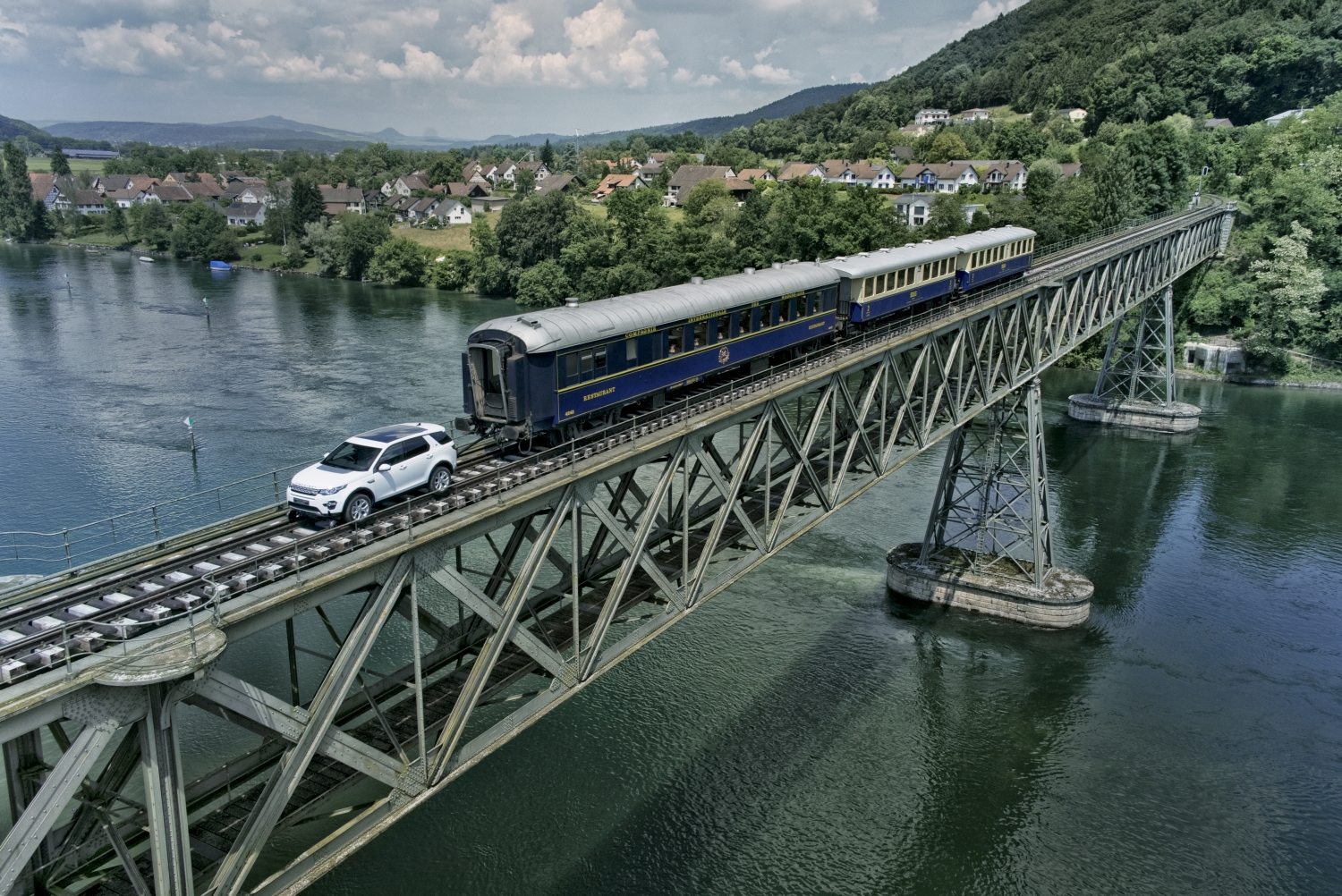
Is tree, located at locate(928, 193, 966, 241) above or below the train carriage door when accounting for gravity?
above

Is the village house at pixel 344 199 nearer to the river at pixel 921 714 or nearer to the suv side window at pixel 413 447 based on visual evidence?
the river at pixel 921 714

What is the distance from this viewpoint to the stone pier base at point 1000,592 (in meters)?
38.8

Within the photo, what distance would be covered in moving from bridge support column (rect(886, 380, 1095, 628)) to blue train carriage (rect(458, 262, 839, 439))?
1312 cm

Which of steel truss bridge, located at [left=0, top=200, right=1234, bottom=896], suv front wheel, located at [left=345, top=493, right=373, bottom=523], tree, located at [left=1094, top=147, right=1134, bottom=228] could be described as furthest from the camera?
tree, located at [left=1094, top=147, right=1134, bottom=228]

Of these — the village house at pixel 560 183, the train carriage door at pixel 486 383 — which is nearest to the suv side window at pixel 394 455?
the train carriage door at pixel 486 383

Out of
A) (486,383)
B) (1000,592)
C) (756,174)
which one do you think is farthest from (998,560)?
(756,174)

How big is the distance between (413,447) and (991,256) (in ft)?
116

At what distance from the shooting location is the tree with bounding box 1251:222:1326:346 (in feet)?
250

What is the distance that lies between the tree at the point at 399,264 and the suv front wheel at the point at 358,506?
117 m

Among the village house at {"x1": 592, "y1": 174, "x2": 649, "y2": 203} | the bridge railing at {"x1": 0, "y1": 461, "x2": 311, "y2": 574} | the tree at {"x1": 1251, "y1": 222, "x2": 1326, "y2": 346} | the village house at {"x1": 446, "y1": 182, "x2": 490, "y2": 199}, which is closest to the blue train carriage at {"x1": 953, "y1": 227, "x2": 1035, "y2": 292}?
the bridge railing at {"x1": 0, "y1": 461, "x2": 311, "y2": 574}

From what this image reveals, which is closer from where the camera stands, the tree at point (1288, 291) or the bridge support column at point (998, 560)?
the bridge support column at point (998, 560)

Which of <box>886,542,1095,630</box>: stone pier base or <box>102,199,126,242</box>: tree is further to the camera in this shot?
<box>102,199,126,242</box>: tree

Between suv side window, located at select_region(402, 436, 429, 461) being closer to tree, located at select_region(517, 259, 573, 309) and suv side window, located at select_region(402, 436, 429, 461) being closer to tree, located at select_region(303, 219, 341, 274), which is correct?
tree, located at select_region(517, 259, 573, 309)

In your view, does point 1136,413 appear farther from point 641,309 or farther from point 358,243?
point 358,243
